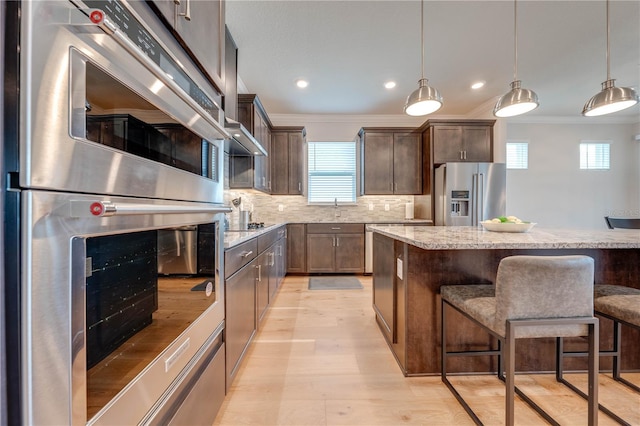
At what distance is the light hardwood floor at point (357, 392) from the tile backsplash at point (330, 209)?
289 cm

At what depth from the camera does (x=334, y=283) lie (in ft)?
Answer: 13.3

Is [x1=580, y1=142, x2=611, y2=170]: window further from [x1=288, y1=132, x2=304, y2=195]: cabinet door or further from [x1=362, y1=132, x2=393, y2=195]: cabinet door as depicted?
[x1=288, y1=132, x2=304, y2=195]: cabinet door

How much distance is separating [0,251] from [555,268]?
1.73 meters

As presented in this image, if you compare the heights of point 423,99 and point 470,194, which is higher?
point 423,99

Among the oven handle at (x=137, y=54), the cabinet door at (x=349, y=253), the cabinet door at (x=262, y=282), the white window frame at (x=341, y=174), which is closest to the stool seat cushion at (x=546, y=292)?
the oven handle at (x=137, y=54)

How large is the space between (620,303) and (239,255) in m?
2.08

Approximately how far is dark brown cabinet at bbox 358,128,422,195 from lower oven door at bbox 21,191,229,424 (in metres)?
4.06

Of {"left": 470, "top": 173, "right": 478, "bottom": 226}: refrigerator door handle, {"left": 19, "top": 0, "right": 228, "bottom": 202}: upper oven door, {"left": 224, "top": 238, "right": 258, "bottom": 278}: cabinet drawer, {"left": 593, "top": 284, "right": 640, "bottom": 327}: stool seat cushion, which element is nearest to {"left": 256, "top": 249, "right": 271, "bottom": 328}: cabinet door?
{"left": 224, "top": 238, "right": 258, "bottom": 278}: cabinet drawer

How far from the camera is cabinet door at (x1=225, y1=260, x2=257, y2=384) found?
151 cm

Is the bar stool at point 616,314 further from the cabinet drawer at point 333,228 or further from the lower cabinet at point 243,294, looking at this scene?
the cabinet drawer at point 333,228

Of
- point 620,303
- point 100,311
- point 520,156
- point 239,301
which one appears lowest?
point 239,301

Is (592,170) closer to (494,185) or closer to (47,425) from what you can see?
(494,185)

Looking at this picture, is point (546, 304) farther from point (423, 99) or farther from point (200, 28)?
point (200, 28)

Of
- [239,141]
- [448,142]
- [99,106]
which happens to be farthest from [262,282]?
[448,142]
